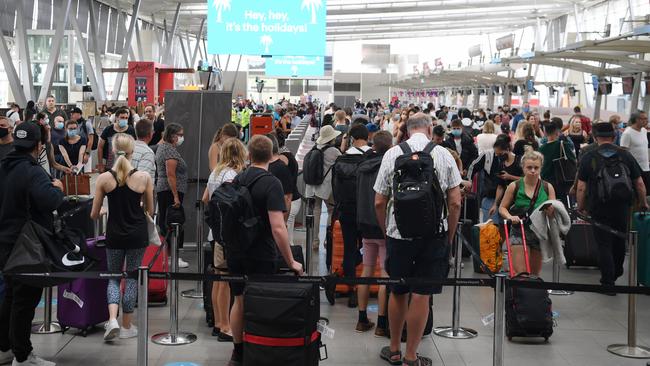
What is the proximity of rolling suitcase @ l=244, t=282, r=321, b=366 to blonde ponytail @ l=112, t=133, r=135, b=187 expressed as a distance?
171cm

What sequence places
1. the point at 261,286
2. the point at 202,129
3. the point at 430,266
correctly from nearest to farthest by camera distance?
the point at 261,286 → the point at 430,266 → the point at 202,129

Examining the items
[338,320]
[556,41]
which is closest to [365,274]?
[338,320]

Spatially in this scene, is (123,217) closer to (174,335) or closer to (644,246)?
(174,335)

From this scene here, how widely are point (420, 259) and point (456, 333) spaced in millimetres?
1446

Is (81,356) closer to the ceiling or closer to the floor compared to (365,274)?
closer to the floor

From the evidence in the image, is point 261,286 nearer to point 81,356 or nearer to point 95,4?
point 81,356

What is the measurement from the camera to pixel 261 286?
4.80 meters

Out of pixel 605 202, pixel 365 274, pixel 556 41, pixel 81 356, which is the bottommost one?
pixel 81 356

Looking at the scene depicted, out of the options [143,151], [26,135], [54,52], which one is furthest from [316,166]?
[54,52]

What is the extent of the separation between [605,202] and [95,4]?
132 feet

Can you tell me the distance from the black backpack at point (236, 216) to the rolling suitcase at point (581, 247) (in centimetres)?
→ 541

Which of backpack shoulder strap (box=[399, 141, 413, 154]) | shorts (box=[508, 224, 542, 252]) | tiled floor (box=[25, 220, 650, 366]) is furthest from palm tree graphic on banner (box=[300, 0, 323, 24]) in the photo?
backpack shoulder strap (box=[399, 141, 413, 154])

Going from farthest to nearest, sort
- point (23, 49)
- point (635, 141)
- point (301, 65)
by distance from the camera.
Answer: point (301, 65) < point (23, 49) < point (635, 141)

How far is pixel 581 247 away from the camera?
30.6 feet
